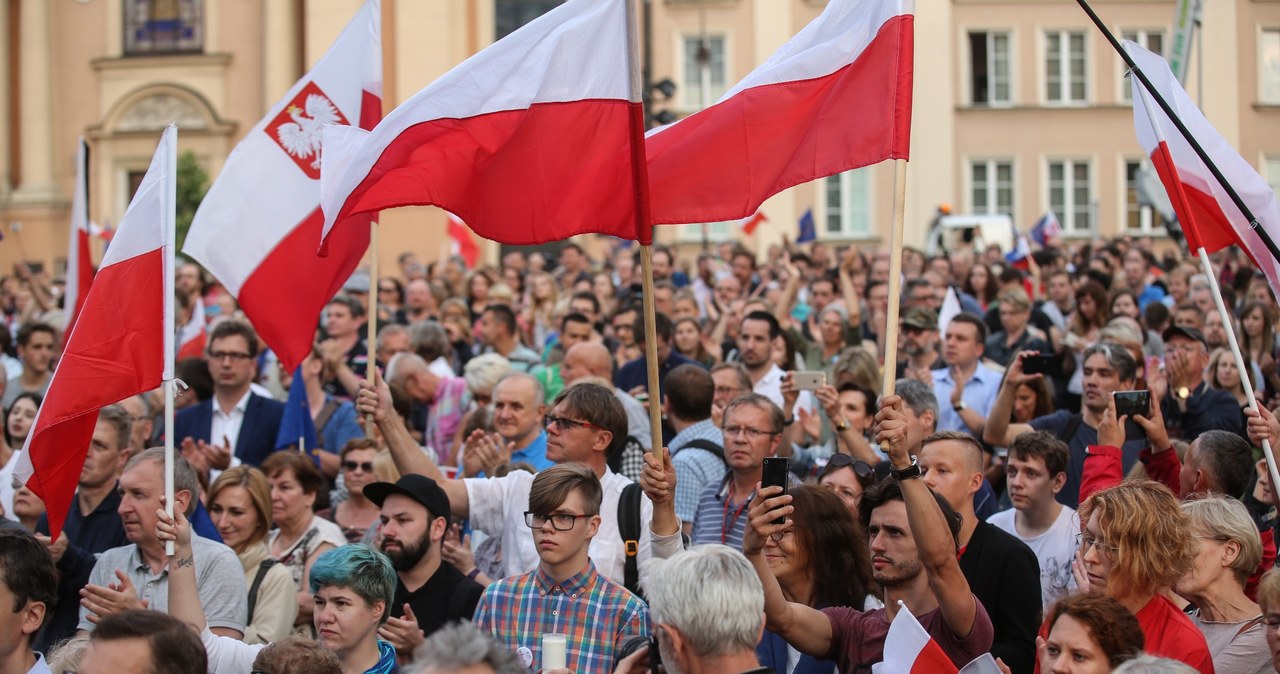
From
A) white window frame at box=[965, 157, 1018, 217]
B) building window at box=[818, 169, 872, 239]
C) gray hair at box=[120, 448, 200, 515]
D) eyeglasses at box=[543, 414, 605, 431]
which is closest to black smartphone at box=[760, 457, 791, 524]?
eyeglasses at box=[543, 414, 605, 431]

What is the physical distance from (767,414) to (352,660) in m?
2.32

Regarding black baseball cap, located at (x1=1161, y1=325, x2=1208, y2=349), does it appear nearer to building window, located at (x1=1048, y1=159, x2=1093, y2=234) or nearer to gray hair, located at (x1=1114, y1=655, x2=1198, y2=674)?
gray hair, located at (x1=1114, y1=655, x2=1198, y2=674)

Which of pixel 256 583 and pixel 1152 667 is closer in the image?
pixel 1152 667

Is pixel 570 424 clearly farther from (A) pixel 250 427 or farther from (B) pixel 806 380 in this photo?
(A) pixel 250 427

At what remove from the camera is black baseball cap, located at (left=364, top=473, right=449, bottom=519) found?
6.49 meters

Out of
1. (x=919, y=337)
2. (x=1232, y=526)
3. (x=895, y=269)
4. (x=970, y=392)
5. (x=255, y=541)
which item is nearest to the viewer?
(x=895, y=269)

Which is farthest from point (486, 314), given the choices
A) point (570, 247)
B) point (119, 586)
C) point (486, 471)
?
point (570, 247)

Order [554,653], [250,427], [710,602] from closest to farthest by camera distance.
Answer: [710,602] < [554,653] < [250,427]

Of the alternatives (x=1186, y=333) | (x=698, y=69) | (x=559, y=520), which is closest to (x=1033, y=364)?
(x=1186, y=333)

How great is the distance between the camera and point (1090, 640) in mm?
4516

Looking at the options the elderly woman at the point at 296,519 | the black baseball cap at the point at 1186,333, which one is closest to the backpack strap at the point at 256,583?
the elderly woman at the point at 296,519

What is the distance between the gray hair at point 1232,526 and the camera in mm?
5441

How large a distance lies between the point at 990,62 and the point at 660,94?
8170 mm

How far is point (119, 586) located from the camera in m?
6.07
